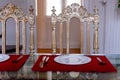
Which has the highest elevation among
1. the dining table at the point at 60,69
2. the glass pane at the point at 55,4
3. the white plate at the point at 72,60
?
the glass pane at the point at 55,4

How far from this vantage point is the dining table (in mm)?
977

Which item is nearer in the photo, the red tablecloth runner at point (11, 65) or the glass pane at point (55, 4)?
the red tablecloth runner at point (11, 65)

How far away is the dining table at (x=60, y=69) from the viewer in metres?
0.98

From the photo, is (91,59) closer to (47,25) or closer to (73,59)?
(73,59)

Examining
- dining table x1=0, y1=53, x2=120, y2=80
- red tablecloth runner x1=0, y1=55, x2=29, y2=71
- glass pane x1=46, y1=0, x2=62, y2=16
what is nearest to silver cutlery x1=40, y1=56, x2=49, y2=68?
dining table x1=0, y1=53, x2=120, y2=80

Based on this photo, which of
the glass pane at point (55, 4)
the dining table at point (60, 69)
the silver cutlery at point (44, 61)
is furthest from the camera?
the glass pane at point (55, 4)

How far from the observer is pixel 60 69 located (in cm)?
105

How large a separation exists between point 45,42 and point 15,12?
2.76m

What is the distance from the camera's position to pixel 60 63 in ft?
3.72

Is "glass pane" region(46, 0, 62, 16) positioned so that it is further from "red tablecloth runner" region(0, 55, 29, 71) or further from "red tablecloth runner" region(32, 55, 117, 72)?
"red tablecloth runner" region(32, 55, 117, 72)

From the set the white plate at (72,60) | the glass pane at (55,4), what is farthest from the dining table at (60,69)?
the glass pane at (55,4)

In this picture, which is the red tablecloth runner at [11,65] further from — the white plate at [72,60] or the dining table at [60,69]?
the white plate at [72,60]

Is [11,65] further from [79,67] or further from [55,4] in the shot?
[55,4]

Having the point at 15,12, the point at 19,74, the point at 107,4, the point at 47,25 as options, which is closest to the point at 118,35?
the point at 107,4
